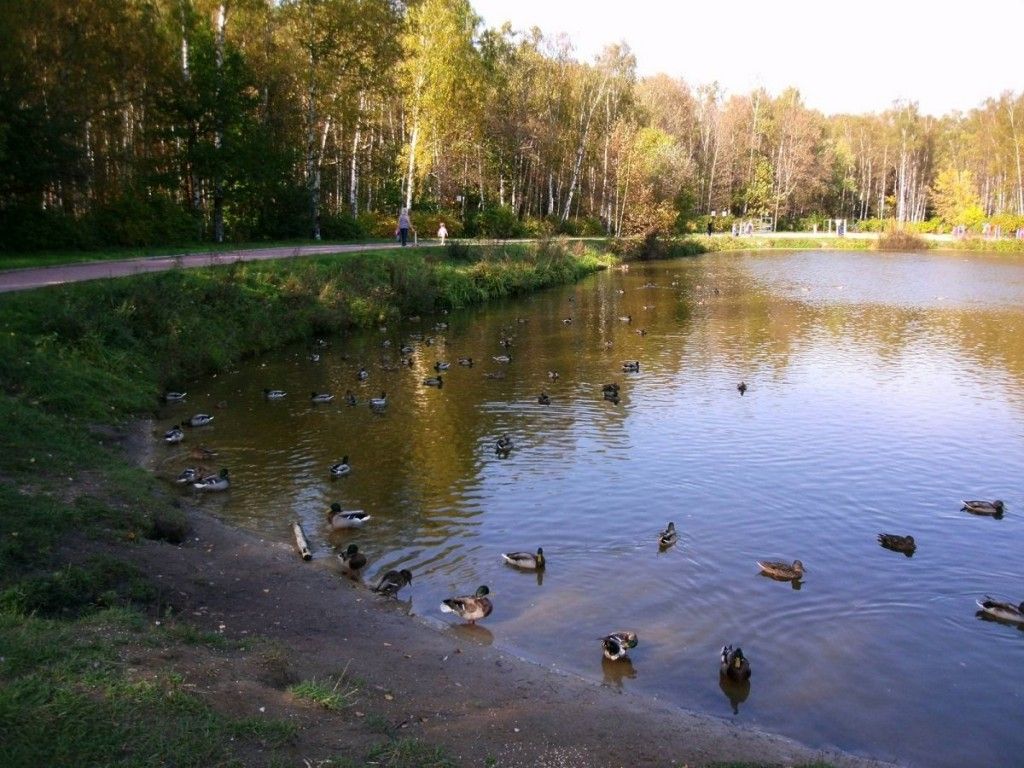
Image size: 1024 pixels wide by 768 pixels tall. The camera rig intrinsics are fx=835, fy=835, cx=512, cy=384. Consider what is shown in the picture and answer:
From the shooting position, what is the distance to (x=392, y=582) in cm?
1073

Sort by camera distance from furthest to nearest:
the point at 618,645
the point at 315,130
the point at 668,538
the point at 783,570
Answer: the point at 315,130 < the point at 668,538 < the point at 783,570 < the point at 618,645

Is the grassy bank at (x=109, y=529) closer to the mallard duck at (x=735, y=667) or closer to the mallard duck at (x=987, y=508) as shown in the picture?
the mallard duck at (x=735, y=667)

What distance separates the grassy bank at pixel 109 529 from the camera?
5637 mm

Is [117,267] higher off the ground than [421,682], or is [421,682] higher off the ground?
[117,267]

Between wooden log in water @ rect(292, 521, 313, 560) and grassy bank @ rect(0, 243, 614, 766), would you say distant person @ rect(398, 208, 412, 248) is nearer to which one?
grassy bank @ rect(0, 243, 614, 766)

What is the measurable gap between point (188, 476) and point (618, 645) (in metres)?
8.61

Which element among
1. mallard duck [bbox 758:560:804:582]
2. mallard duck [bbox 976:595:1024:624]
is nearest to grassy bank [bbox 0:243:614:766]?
mallard duck [bbox 758:560:804:582]

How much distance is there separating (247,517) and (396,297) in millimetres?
23028

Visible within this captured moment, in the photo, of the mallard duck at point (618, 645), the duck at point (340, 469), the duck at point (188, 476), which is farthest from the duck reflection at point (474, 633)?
the duck at point (188, 476)

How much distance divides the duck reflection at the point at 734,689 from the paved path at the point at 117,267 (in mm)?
19642

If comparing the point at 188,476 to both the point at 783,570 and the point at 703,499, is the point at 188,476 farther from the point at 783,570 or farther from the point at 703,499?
the point at 783,570

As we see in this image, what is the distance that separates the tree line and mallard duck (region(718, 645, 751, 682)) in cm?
2752

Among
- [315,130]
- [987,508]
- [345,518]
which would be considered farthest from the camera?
[315,130]

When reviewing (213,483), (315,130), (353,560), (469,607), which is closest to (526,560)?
(469,607)
